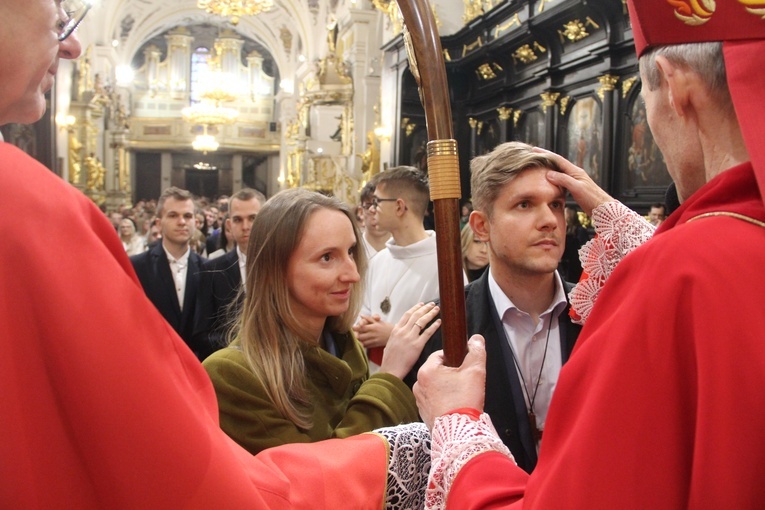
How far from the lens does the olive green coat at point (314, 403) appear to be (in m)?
1.96

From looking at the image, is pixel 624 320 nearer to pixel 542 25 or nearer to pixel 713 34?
pixel 713 34

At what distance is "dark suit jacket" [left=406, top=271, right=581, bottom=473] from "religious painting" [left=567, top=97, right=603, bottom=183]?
802 cm

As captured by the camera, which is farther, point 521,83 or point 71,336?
point 521,83

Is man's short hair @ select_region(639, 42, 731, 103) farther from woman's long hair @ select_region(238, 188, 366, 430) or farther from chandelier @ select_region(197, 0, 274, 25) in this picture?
chandelier @ select_region(197, 0, 274, 25)

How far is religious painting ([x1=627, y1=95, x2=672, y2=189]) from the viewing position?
29.7ft

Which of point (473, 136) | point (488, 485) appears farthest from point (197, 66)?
point (488, 485)

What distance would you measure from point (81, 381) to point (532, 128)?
1189 cm

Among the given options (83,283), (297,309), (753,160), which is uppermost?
(753,160)

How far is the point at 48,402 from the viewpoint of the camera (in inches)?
34.9

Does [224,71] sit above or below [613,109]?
above

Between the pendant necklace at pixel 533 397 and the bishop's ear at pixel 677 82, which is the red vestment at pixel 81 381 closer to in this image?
the bishop's ear at pixel 677 82

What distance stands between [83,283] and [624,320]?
768mm

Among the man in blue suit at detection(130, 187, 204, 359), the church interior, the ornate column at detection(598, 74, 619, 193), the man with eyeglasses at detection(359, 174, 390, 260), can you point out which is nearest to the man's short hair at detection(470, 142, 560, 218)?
the church interior

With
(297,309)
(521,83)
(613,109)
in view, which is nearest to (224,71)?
(521,83)
